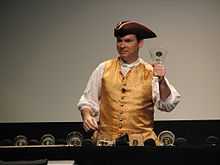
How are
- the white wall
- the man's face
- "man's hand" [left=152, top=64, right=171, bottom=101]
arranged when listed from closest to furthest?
"man's hand" [left=152, top=64, right=171, bottom=101] < the man's face < the white wall

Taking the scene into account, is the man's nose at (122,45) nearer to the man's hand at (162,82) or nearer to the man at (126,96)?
the man at (126,96)

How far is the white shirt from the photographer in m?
3.10

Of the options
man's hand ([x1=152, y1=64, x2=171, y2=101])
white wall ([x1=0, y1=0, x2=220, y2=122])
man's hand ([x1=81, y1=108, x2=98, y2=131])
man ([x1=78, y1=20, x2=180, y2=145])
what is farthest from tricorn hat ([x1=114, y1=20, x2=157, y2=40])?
white wall ([x1=0, y1=0, x2=220, y2=122])

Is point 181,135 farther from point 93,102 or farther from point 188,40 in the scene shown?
point 93,102

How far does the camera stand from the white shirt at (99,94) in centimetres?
310

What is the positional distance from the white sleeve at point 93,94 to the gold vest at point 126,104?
36mm

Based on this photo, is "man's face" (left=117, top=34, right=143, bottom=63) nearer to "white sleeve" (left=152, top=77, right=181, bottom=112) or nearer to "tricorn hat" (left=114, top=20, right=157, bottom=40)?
"tricorn hat" (left=114, top=20, right=157, bottom=40)

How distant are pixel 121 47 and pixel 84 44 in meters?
1.38

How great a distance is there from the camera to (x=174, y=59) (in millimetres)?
4605

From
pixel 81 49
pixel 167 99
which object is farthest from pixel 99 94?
pixel 81 49

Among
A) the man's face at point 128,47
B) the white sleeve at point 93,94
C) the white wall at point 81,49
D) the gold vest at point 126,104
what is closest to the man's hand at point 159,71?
the gold vest at point 126,104

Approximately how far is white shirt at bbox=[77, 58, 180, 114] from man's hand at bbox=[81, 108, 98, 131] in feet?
0.16

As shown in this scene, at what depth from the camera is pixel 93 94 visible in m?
3.24

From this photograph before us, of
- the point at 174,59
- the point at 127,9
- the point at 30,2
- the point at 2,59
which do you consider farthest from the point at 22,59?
the point at 174,59
